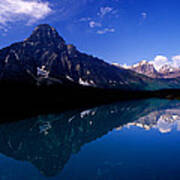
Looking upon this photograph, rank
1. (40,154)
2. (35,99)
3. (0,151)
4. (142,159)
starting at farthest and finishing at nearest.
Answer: (35,99), (0,151), (40,154), (142,159)

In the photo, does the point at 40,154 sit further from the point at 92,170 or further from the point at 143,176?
the point at 143,176

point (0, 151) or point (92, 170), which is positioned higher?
point (92, 170)

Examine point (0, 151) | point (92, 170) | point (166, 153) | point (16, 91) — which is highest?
point (16, 91)

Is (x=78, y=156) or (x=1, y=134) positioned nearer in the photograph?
(x=78, y=156)

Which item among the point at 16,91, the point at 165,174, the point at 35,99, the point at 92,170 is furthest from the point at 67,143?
the point at 16,91

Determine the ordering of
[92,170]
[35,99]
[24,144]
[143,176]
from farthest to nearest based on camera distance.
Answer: [35,99] < [24,144] < [92,170] < [143,176]

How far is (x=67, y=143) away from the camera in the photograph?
3269cm

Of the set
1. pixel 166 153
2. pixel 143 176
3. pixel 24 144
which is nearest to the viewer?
pixel 143 176

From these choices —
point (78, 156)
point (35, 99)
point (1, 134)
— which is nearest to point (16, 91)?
point (35, 99)

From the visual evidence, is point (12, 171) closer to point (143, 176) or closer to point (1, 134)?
point (143, 176)

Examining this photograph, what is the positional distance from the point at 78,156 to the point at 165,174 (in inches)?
477

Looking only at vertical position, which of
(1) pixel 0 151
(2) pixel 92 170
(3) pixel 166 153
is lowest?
(1) pixel 0 151

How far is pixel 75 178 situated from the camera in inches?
693

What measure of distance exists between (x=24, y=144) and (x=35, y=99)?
8563 centimetres
